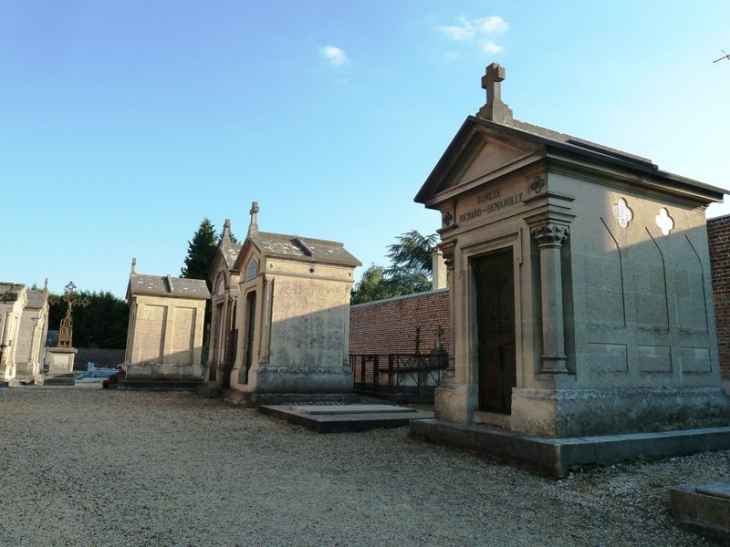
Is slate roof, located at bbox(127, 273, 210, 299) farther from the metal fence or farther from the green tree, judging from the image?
the green tree

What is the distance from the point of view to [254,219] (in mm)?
14250

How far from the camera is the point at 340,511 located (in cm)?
400

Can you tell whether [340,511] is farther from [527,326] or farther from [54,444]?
[54,444]

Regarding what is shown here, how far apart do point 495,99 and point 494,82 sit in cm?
26

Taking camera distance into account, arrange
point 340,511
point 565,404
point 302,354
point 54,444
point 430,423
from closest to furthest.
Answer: point 340,511 → point 565,404 → point 54,444 → point 430,423 → point 302,354

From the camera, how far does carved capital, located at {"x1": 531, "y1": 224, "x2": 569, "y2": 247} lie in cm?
605

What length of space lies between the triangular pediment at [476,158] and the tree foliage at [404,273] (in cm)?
3136

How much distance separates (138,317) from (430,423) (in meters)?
14.7

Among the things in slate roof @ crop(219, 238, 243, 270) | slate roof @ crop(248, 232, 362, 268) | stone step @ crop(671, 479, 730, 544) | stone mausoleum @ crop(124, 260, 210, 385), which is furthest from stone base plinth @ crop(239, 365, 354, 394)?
stone step @ crop(671, 479, 730, 544)

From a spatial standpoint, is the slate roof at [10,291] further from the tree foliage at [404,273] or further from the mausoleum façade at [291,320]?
the tree foliage at [404,273]

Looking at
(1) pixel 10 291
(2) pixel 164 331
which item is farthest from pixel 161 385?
(1) pixel 10 291

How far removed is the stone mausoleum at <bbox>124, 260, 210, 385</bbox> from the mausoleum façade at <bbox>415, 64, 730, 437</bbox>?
546 inches

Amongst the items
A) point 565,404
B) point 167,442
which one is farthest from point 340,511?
point 167,442

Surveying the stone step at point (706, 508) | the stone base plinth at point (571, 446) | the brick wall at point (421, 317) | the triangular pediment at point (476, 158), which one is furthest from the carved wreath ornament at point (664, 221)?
the stone step at point (706, 508)
